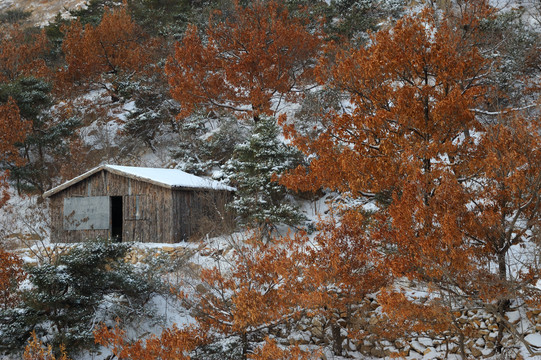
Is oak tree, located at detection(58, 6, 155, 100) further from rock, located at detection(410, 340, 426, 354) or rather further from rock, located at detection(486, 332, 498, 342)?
rock, located at detection(486, 332, 498, 342)

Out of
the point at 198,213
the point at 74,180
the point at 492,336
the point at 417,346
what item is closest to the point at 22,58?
the point at 74,180

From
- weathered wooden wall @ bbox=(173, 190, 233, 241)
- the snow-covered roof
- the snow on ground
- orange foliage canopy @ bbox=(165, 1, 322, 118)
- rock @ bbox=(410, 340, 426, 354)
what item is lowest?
rock @ bbox=(410, 340, 426, 354)

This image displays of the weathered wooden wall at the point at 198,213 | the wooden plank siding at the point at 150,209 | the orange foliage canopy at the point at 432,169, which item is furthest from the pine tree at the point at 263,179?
the orange foliage canopy at the point at 432,169

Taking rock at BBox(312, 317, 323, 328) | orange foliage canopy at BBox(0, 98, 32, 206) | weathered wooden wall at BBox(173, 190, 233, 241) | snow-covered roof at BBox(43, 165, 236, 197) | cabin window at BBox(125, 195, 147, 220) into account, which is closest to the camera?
rock at BBox(312, 317, 323, 328)

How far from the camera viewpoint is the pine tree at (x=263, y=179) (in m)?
15.3

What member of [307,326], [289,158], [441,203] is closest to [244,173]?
[289,158]

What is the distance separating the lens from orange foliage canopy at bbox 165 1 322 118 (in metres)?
21.1

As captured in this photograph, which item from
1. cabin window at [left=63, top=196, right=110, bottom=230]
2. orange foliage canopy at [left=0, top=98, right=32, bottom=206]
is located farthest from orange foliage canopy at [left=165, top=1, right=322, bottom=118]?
orange foliage canopy at [left=0, top=98, right=32, bottom=206]

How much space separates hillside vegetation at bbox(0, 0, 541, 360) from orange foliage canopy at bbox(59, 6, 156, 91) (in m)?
4.73

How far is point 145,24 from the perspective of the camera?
32.1m

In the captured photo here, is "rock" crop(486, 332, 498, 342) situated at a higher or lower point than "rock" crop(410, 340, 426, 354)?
→ higher

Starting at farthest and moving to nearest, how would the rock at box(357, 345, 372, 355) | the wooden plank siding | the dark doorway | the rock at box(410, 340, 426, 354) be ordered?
the dark doorway → the wooden plank siding → the rock at box(357, 345, 372, 355) → the rock at box(410, 340, 426, 354)

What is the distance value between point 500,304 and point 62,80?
27.2 m

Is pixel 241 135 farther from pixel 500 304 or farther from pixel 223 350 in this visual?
pixel 500 304
